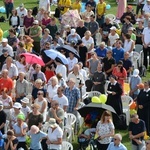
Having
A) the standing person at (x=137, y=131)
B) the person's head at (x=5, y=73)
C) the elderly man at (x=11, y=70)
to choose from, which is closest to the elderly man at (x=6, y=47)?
the elderly man at (x=11, y=70)

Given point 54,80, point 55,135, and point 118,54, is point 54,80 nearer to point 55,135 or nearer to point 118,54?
point 55,135

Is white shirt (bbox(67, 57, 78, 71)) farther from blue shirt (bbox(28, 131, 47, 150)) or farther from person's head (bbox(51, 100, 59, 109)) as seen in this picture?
blue shirt (bbox(28, 131, 47, 150))

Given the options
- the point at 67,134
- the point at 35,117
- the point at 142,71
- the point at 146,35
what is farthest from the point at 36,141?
the point at 146,35

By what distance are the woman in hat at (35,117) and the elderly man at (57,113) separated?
38cm

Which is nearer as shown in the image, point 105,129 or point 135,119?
point 135,119

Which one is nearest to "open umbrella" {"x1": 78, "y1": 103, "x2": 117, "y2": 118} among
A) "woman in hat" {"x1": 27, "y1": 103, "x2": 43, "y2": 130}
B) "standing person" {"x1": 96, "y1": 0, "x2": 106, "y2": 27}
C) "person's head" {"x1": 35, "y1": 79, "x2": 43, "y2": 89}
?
"woman in hat" {"x1": 27, "y1": 103, "x2": 43, "y2": 130}

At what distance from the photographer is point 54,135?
17047 mm

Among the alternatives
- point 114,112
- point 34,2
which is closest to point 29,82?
point 114,112

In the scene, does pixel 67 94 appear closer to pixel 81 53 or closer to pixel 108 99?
pixel 108 99

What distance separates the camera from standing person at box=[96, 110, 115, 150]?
680 inches

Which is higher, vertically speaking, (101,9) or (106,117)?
(101,9)

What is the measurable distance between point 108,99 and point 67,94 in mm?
1213

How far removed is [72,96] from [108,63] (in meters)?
3.08

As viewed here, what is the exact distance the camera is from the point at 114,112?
1811 centimetres
